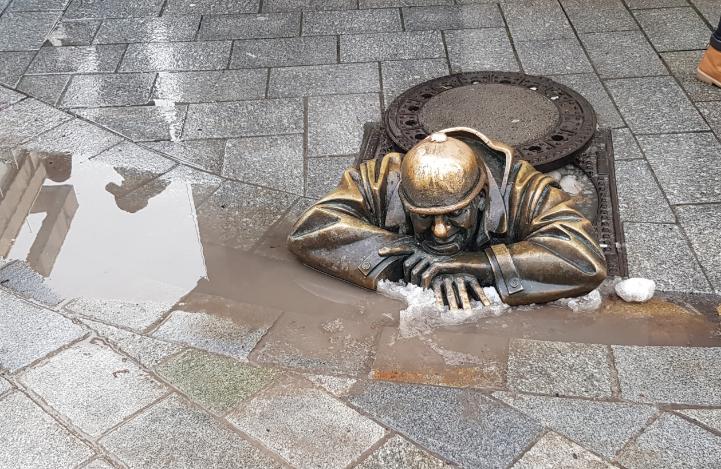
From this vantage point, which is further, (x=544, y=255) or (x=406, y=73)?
(x=406, y=73)


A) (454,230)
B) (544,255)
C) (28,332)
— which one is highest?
(454,230)

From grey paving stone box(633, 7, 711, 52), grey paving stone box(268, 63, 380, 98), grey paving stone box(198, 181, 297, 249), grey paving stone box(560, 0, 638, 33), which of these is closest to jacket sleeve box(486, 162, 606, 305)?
grey paving stone box(198, 181, 297, 249)

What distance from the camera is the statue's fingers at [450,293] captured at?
3.84 meters

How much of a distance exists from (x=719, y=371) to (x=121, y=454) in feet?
8.68

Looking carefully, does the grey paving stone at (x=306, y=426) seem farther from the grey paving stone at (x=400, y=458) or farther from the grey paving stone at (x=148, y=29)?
the grey paving stone at (x=148, y=29)

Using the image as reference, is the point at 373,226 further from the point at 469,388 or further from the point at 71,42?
the point at 71,42

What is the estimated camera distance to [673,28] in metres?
6.68

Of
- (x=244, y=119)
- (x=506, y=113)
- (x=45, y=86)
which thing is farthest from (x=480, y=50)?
(x=45, y=86)

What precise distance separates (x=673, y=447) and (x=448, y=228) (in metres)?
1.37

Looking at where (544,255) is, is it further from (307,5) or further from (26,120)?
(307,5)

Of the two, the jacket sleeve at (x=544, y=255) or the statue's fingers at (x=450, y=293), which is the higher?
the jacket sleeve at (x=544, y=255)

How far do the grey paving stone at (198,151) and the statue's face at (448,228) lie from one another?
6.25ft

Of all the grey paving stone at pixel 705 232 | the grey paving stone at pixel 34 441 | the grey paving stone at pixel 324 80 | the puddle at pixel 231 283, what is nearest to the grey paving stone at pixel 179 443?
the grey paving stone at pixel 34 441

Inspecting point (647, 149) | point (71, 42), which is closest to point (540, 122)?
point (647, 149)
